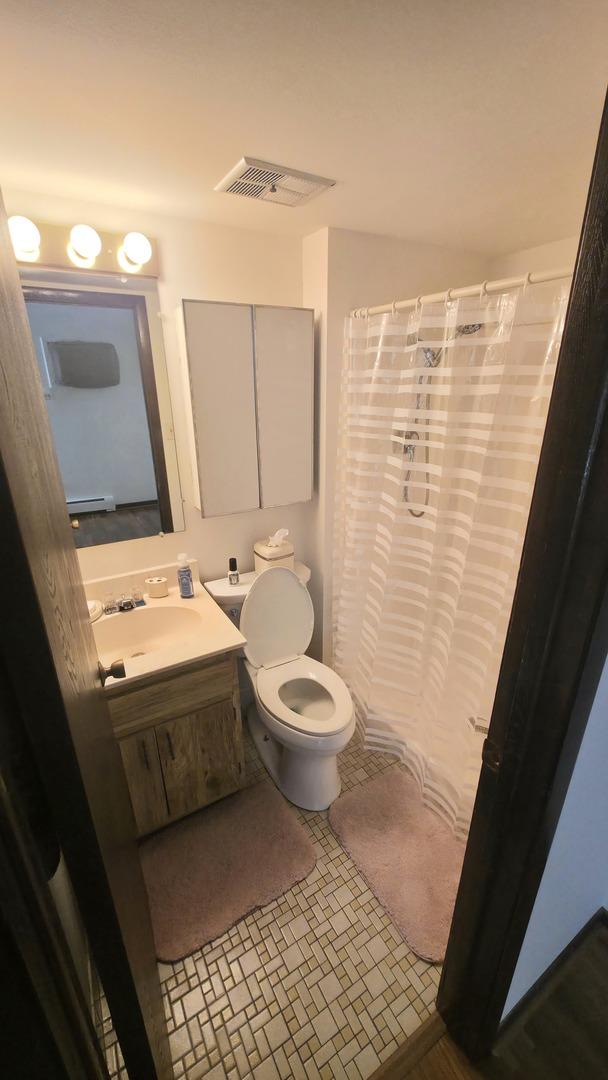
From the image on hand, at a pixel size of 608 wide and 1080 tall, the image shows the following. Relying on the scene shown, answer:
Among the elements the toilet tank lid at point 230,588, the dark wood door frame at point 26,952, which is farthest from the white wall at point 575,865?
the toilet tank lid at point 230,588

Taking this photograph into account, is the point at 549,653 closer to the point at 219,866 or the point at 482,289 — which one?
the point at 482,289

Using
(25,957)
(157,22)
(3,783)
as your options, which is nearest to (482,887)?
(25,957)

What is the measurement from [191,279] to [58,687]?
1.67 metres

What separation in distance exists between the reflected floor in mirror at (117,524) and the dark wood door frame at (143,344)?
0.15 ft

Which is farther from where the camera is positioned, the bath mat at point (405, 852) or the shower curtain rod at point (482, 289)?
the bath mat at point (405, 852)

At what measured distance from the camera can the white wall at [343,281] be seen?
5.69 feet

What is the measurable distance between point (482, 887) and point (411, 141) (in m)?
1.81

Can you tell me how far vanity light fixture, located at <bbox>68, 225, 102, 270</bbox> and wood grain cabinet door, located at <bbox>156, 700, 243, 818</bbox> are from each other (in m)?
1.61

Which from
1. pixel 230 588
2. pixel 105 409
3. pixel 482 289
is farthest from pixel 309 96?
pixel 230 588

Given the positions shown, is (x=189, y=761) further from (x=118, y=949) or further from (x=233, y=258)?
(x=233, y=258)

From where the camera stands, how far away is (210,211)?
149 centimetres

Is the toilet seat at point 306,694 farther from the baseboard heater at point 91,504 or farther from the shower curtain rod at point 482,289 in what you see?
the shower curtain rod at point 482,289

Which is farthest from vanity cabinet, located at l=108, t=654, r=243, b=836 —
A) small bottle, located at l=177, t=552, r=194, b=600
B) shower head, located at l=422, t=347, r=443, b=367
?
shower head, located at l=422, t=347, r=443, b=367

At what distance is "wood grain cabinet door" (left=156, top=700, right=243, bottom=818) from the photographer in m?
1.50
